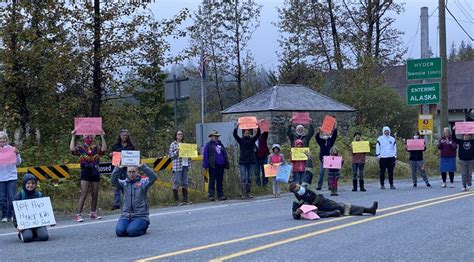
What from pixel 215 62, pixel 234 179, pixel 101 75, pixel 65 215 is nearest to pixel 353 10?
pixel 215 62

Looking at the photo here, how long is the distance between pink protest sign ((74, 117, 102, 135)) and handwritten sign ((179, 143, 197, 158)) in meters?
2.76

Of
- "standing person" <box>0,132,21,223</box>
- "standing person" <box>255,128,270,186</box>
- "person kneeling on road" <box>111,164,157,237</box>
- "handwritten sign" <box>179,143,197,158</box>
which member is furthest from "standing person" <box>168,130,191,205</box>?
"person kneeling on road" <box>111,164,157,237</box>

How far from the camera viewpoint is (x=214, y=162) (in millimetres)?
17750

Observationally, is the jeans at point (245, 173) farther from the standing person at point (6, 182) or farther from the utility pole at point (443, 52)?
the utility pole at point (443, 52)

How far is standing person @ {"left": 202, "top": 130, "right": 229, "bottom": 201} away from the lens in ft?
58.4

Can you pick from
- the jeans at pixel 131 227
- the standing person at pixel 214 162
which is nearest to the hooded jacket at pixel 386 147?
the standing person at pixel 214 162

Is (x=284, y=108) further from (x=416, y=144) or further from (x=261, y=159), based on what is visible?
(x=261, y=159)

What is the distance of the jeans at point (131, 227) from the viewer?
11.5 metres

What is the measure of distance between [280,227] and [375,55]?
37.3m

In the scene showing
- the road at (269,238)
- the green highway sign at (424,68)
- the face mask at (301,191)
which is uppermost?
the green highway sign at (424,68)

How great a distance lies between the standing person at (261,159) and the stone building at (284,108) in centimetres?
1367

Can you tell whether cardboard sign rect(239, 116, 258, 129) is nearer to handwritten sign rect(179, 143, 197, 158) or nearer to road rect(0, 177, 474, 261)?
handwritten sign rect(179, 143, 197, 158)

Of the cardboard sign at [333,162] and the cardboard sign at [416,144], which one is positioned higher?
the cardboard sign at [416,144]

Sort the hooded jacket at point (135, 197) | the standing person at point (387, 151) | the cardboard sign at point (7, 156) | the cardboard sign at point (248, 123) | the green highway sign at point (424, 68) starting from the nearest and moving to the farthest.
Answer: the hooded jacket at point (135, 197), the cardboard sign at point (7, 156), the cardboard sign at point (248, 123), the standing person at point (387, 151), the green highway sign at point (424, 68)
